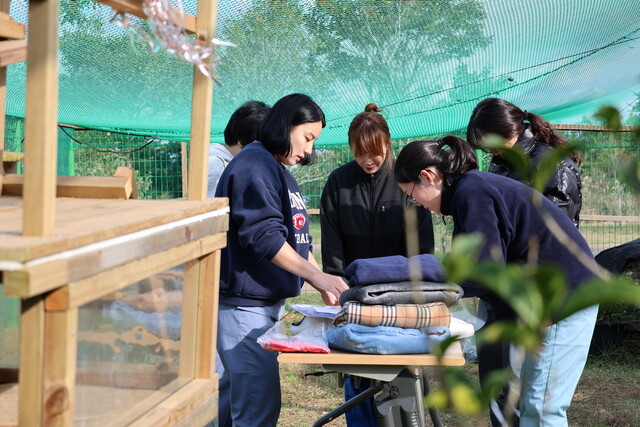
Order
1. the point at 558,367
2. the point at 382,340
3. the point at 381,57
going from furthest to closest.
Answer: the point at 381,57 → the point at 558,367 → the point at 382,340

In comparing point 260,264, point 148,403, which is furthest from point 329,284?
point 148,403

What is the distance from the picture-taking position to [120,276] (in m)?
1.10

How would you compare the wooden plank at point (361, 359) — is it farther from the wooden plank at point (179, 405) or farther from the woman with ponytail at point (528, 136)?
the woman with ponytail at point (528, 136)

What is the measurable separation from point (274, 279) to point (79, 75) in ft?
12.5

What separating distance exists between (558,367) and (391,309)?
0.56 meters

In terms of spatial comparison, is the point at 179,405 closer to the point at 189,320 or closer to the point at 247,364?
the point at 189,320

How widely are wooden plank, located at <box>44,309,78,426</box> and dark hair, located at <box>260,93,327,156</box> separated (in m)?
1.78

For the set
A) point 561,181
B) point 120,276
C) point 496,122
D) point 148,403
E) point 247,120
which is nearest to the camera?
point 120,276

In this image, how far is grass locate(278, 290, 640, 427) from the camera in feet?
13.4

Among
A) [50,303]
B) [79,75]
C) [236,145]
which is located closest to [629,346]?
[236,145]

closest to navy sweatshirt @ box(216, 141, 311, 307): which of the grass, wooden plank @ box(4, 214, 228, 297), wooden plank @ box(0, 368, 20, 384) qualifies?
wooden plank @ box(0, 368, 20, 384)

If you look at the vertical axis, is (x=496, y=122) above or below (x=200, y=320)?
above

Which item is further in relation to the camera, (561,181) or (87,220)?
(561,181)

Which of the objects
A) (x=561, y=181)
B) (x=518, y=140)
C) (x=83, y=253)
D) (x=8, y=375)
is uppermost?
(x=518, y=140)
